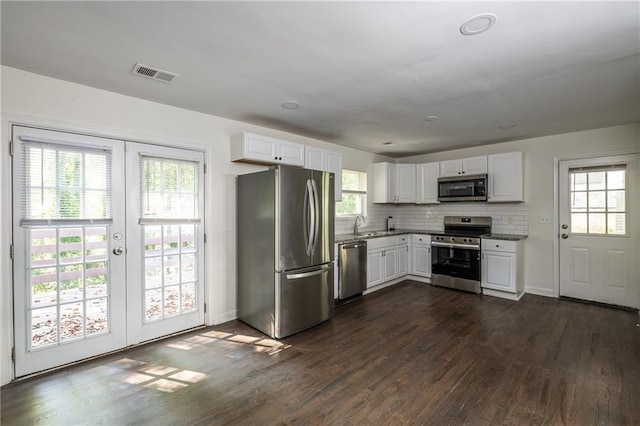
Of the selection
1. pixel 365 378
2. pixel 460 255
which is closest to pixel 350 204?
pixel 460 255

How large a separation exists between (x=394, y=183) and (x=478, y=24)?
4.15 meters

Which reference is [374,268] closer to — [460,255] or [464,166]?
[460,255]

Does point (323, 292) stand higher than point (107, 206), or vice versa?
point (107, 206)

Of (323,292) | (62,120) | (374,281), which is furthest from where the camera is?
(374,281)

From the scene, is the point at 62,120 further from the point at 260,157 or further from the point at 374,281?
the point at 374,281

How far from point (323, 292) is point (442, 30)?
280 centimetres

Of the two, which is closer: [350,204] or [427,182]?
[350,204]

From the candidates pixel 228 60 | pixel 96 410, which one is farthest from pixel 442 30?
pixel 96 410

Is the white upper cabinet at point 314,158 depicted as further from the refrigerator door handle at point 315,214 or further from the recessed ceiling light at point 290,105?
the recessed ceiling light at point 290,105

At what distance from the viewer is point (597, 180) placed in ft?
14.1

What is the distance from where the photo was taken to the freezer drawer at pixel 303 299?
3173 millimetres

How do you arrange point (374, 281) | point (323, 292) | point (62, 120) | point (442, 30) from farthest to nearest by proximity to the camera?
point (374, 281) → point (323, 292) → point (62, 120) → point (442, 30)

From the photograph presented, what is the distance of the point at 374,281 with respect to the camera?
489 centimetres

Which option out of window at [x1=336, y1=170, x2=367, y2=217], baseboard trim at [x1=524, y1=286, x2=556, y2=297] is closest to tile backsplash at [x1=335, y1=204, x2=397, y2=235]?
window at [x1=336, y1=170, x2=367, y2=217]
